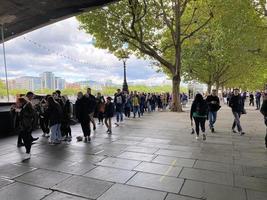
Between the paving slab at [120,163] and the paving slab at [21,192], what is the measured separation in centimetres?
189

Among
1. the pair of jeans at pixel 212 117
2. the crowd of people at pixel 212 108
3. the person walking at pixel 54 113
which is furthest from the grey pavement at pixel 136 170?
the pair of jeans at pixel 212 117

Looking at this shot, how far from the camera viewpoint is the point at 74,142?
9.24 meters

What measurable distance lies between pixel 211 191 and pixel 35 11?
1194 cm

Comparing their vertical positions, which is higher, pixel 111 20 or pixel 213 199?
pixel 111 20

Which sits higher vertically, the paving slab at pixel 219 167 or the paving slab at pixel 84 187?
the paving slab at pixel 84 187

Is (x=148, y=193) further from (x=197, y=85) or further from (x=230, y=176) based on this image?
(x=197, y=85)

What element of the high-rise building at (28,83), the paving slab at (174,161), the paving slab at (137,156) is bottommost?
the paving slab at (174,161)

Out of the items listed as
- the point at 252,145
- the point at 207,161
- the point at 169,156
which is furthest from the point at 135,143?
the point at 252,145

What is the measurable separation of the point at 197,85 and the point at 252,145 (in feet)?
116

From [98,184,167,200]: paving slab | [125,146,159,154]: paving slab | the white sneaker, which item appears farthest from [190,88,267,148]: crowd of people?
the white sneaker

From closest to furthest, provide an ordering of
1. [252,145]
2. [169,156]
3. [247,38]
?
[169,156] → [252,145] → [247,38]

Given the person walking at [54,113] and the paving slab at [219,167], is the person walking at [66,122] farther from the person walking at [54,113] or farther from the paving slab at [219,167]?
the paving slab at [219,167]

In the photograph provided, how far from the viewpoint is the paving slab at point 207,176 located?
5.35 metres

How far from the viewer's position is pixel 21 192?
4715 mm
